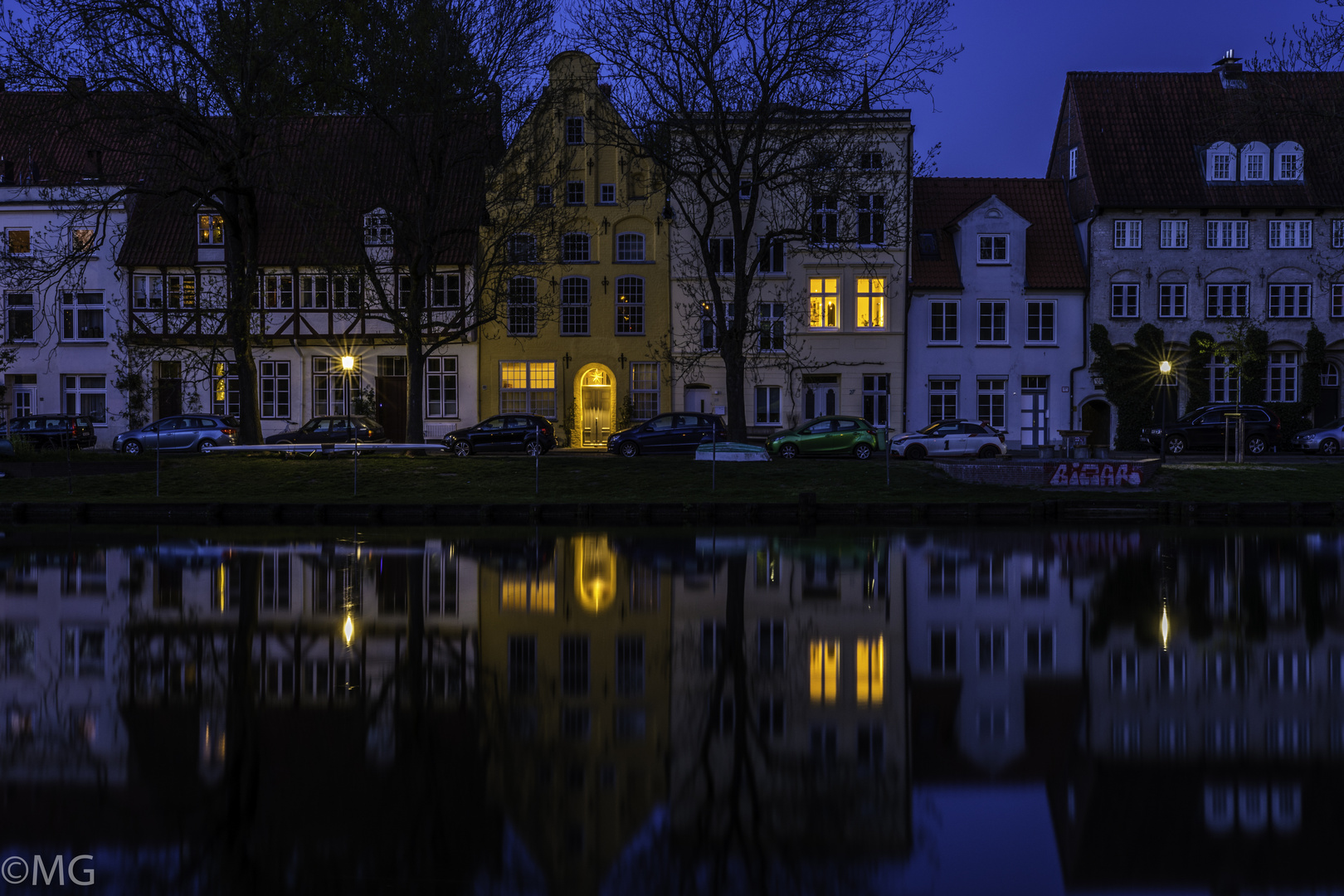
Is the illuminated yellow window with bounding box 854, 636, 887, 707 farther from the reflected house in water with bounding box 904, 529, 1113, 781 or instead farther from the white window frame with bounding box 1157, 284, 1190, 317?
the white window frame with bounding box 1157, 284, 1190, 317

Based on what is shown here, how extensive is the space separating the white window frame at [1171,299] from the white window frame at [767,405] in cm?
1641

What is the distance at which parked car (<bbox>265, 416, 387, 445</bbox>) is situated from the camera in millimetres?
39406

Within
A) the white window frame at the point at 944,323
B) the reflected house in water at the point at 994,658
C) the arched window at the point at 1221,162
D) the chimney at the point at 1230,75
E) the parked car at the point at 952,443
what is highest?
the chimney at the point at 1230,75

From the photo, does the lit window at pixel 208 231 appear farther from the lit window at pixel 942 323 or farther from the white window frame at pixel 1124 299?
the white window frame at pixel 1124 299

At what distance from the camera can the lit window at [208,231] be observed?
47.0 metres

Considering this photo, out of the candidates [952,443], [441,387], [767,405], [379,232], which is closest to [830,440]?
[952,443]

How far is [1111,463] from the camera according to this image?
91.5ft

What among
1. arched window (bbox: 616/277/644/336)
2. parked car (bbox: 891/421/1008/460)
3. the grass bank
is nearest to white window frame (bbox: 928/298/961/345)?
parked car (bbox: 891/421/1008/460)

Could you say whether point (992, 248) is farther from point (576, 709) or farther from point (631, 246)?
point (576, 709)

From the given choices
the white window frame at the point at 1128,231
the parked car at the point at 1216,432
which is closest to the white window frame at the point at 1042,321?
the white window frame at the point at 1128,231

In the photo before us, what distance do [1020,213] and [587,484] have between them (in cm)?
2800

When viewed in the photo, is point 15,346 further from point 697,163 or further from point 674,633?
point 674,633

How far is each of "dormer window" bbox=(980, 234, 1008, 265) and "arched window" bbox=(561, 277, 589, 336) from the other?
16.7m

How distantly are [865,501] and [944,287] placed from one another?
2383 cm
